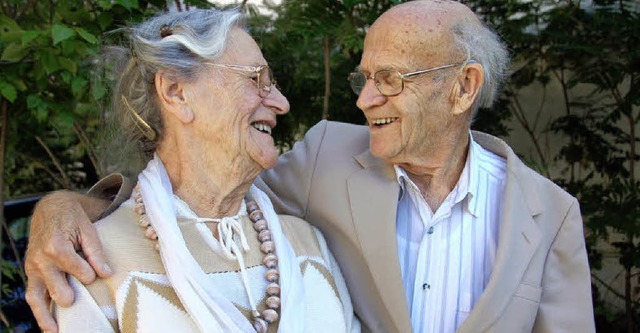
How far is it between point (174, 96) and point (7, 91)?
3.45 ft

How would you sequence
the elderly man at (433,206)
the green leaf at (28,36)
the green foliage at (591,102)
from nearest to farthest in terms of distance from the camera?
the elderly man at (433,206), the green leaf at (28,36), the green foliage at (591,102)

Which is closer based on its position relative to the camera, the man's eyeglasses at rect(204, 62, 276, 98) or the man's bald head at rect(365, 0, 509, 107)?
the man's eyeglasses at rect(204, 62, 276, 98)

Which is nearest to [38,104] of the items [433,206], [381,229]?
[381,229]

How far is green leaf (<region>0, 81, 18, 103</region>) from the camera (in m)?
3.03

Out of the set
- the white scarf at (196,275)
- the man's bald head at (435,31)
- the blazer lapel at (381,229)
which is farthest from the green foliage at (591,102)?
the white scarf at (196,275)

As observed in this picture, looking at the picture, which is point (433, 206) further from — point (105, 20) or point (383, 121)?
point (105, 20)

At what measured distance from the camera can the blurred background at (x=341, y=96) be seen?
10.4 ft

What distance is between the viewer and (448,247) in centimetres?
267

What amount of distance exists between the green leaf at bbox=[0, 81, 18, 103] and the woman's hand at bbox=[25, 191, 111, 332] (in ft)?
3.20

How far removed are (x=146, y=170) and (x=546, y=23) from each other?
123 inches

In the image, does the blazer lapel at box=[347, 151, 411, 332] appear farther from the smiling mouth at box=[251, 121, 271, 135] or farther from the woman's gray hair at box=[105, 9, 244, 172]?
the woman's gray hair at box=[105, 9, 244, 172]

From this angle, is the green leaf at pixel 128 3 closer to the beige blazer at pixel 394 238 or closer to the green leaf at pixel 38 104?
the green leaf at pixel 38 104

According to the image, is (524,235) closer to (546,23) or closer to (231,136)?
(231,136)


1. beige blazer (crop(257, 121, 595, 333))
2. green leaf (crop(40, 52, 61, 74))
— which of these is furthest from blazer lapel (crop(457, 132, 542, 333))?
green leaf (crop(40, 52, 61, 74))
